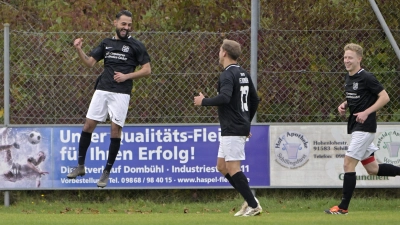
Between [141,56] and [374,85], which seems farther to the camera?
[141,56]

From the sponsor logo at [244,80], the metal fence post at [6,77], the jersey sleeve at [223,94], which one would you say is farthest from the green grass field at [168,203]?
the jersey sleeve at [223,94]

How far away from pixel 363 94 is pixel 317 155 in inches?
91.8

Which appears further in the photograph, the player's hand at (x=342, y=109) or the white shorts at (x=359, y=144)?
the player's hand at (x=342, y=109)

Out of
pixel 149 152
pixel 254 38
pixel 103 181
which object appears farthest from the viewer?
pixel 254 38

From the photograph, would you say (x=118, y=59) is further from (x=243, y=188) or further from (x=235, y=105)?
(x=243, y=188)

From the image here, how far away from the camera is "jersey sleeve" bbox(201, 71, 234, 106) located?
9.25 meters

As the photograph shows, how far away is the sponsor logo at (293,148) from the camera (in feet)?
40.3

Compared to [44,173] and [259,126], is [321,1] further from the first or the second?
[44,173]

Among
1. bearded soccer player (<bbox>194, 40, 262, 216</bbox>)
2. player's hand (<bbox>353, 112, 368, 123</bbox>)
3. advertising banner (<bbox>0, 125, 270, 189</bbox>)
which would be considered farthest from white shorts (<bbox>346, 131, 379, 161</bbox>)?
advertising banner (<bbox>0, 125, 270, 189</bbox>)

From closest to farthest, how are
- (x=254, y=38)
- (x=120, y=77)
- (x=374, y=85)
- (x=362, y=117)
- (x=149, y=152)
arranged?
(x=362, y=117) → (x=374, y=85) → (x=120, y=77) → (x=149, y=152) → (x=254, y=38)

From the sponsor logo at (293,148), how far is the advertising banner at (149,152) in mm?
191

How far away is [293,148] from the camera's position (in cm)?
1230

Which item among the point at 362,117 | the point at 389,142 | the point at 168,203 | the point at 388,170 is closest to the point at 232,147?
the point at 362,117

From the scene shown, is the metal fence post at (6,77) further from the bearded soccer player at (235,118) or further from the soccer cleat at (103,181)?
the bearded soccer player at (235,118)
